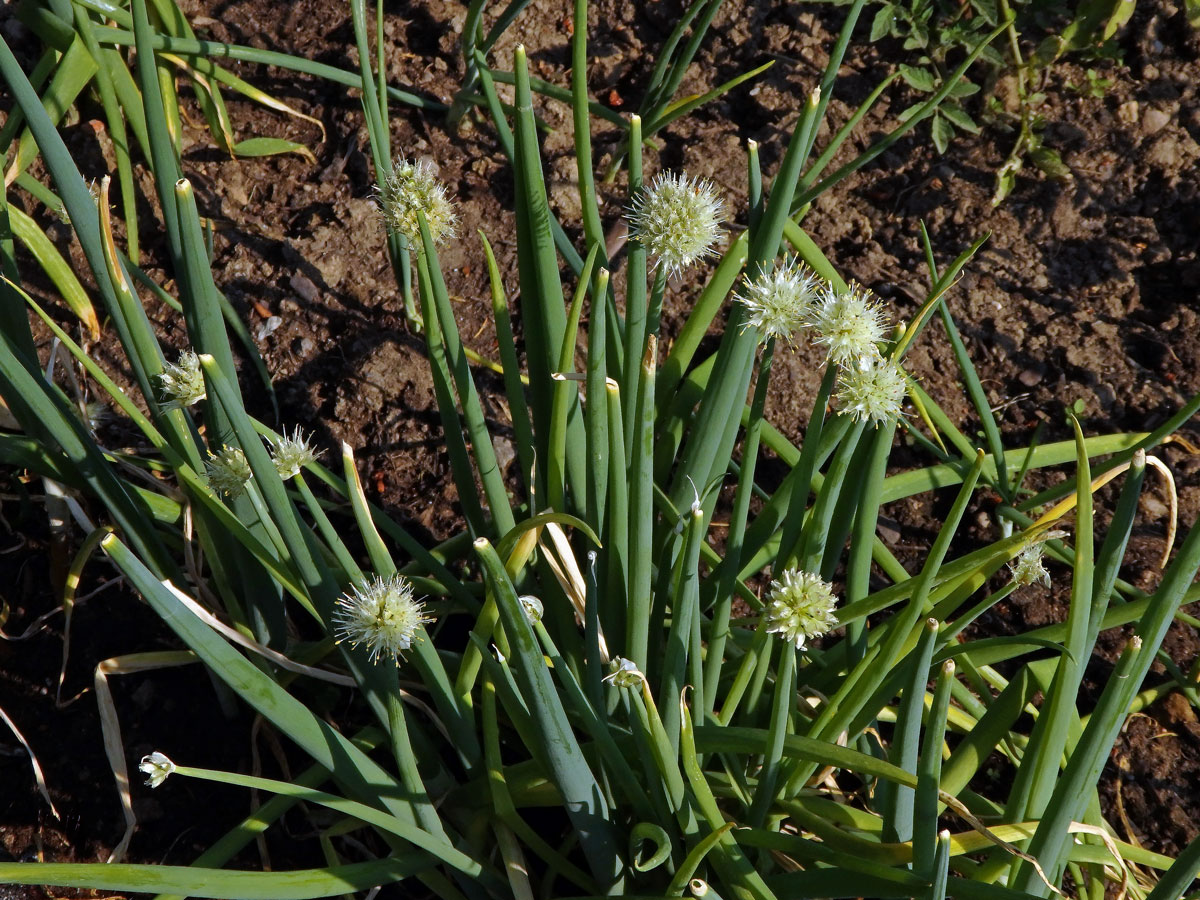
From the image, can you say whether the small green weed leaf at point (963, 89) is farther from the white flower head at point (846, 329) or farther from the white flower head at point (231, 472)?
the white flower head at point (231, 472)

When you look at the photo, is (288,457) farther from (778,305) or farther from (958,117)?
(958,117)

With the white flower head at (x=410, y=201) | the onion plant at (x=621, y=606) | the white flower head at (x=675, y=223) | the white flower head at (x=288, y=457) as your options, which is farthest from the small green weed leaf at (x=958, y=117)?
the white flower head at (x=288, y=457)

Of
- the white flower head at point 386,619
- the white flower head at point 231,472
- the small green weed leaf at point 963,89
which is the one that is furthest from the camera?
the small green weed leaf at point 963,89

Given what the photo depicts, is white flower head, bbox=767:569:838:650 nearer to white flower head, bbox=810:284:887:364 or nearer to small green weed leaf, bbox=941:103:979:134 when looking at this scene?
white flower head, bbox=810:284:887:364

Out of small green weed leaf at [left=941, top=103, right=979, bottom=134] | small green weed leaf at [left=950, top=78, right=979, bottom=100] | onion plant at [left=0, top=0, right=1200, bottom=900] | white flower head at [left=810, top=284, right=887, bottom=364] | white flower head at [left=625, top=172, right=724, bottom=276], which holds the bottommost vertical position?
onion plant at [left=0, top=0, right=1200, bottom=900]

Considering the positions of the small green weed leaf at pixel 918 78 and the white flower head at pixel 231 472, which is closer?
the white flower head at pixel 231 472

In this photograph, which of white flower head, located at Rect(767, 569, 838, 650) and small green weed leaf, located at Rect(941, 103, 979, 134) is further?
small green weed leaf, located at Rect(941, 103, 979, 134)

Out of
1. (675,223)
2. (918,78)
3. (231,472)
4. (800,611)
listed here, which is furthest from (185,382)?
(918,78)

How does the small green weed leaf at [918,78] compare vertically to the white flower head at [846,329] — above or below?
above

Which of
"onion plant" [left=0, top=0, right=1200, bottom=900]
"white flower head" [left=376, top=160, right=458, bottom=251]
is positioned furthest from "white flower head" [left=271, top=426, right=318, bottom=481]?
"white flower head" [left=376, top=160, right=458, bottom=251]

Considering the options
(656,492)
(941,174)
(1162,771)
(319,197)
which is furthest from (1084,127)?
(319,197)
